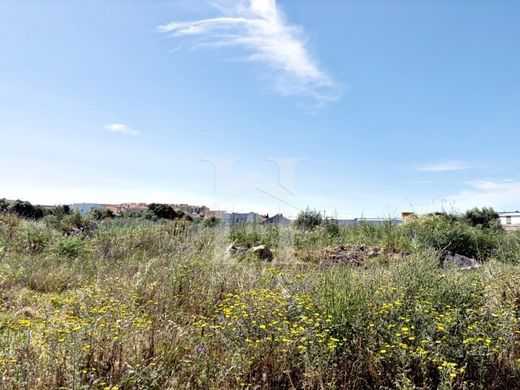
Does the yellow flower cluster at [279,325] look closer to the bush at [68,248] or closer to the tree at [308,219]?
the bush at [68,248]

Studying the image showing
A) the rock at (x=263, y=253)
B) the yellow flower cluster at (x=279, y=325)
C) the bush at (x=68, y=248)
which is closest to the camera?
the yellow flower cluster at (x=279, y=325)

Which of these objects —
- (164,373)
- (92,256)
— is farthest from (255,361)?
(92,256)

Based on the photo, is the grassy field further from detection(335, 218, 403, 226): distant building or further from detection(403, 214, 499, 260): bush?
detection(335, 218, 403, 226): distant building

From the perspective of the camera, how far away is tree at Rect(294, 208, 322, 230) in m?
13.4

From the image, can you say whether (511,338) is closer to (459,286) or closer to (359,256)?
(459,286)

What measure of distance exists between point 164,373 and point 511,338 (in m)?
2.41

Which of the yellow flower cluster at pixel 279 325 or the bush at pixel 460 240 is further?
the bush at pixel 460 240

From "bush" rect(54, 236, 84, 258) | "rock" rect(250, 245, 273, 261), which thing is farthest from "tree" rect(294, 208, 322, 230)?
"bush" rect(54, 236, 84, 258)

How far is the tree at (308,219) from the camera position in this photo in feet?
44.0

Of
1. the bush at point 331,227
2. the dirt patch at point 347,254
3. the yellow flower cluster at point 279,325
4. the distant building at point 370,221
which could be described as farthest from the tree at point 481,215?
the yellow flower cluster at point 279,325

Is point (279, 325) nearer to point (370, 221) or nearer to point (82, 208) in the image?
point (370, 221)

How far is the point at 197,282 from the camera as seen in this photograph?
4629 mm

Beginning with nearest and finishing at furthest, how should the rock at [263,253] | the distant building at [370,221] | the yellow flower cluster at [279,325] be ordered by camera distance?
the yellow flower cluster at [279,325] → the rock at [263,253] → the distant building at [370,221]

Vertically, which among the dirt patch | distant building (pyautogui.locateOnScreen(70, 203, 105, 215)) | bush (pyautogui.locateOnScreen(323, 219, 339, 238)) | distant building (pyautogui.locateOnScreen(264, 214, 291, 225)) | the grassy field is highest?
distant building (pyautogui.locateOnScreen(70, 203, 105, 215))
